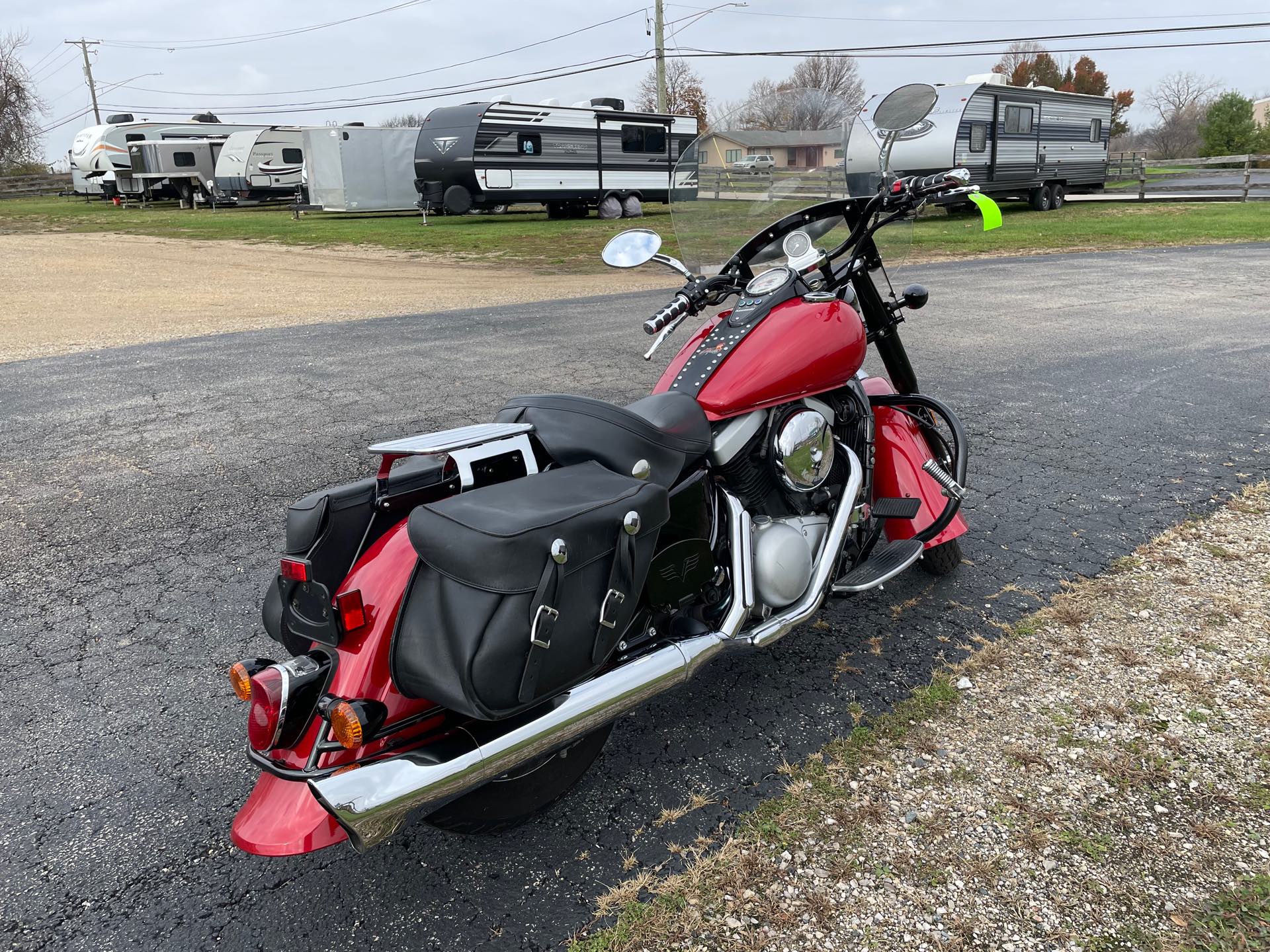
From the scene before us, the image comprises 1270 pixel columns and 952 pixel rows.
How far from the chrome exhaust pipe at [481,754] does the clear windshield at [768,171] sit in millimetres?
1633

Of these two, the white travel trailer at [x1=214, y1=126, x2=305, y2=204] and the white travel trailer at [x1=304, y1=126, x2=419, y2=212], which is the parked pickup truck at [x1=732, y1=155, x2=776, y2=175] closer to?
the white travel trailer at [x1=304, y1=126, x2=419, y2=212]

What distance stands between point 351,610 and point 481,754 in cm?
44

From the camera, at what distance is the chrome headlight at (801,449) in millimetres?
2760

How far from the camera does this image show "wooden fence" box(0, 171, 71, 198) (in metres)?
46.5

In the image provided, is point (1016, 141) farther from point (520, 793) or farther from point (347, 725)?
point (347, 725)

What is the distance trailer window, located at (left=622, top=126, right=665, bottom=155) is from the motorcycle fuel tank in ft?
77.5

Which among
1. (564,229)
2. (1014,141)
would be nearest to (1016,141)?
(1014,141)

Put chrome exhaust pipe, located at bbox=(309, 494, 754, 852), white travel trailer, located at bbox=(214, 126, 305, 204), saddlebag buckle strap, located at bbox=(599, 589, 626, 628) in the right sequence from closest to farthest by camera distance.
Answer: chrome exhaust pipe, located at bbox=(309, 494, 754, 852)
saddlebag buckle strap, located at bbox=(599, 589, 626, 628)
white travel trailer, located at bbox=(214, 126, 305, 204)

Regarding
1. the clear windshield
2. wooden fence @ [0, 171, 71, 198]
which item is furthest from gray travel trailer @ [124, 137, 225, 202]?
the clear windshield

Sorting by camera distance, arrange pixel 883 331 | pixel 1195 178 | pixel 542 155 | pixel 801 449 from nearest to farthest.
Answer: pixel 801 449 → pixel 883 331 → pixel 542 155 → pixel 1195 178

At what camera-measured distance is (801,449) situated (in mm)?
2777

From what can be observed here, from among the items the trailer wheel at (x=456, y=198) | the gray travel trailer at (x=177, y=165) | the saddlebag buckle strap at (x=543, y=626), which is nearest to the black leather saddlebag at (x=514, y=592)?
the saddlebag buckle strap at (x=543, y=626)

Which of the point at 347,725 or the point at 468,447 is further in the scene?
the point at 468,447

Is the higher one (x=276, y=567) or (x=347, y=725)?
(x=347, y=725)
